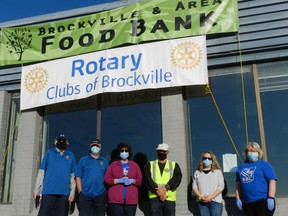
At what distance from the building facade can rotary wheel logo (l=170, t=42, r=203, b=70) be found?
325mm

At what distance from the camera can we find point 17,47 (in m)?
8.80

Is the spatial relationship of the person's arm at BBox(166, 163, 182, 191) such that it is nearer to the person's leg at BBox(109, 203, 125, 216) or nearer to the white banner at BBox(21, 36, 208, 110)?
the person's leg at BBox(109, 203, 125, 216)

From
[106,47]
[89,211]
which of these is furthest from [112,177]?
[106,47]

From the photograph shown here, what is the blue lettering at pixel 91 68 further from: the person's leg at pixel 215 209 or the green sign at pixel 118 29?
the person's leg at pixel 215 209

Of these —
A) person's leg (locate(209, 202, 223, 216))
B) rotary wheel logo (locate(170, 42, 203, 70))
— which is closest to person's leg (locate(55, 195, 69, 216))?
person's leg (locate(209, 202, 223, 216))

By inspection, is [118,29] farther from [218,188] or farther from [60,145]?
[218,188]

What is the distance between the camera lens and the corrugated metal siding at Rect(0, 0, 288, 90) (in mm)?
7152

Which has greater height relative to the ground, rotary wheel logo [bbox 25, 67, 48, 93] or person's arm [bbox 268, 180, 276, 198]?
rotary wheel logo [bbox 25, 67, 48, 93]

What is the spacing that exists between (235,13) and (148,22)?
181 centimetres

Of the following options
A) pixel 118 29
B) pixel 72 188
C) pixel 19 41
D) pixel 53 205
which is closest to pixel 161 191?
pixel 72 188

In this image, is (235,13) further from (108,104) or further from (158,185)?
(158,185)

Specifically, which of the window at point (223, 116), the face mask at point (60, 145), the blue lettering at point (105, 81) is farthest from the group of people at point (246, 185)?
the blue lettering at point (105, 81)

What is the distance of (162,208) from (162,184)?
0.39 m

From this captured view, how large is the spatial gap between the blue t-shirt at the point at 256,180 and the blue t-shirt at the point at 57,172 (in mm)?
2992
